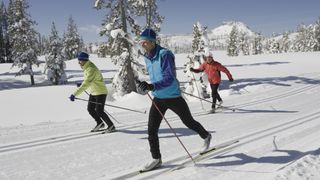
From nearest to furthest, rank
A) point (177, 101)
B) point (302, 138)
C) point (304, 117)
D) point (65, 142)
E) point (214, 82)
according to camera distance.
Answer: point (177, 101) < point (302, 138) < point (65, 142) < point (304, 117) < point (214, 82)

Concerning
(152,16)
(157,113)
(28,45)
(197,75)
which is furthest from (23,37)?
(157,113)

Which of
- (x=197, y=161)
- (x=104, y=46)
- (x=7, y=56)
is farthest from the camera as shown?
(x=7, y=56)

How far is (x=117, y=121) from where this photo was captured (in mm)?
11586

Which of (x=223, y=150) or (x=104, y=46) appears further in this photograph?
(x=104, y=46)

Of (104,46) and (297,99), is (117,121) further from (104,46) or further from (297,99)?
(104,46)

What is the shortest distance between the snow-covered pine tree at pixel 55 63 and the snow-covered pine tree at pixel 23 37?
2681 millimetres

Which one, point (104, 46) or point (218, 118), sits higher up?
point (104, 46)

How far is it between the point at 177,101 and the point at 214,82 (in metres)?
7.50

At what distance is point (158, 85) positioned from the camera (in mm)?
5859

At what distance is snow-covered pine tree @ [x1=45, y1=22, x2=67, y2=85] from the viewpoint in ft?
161

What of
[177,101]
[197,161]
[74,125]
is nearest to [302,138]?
[197,161]

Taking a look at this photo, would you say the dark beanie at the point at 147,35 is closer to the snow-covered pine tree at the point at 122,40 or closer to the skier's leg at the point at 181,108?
the skier's leg at the point at 181,108

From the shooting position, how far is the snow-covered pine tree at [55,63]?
49.0m

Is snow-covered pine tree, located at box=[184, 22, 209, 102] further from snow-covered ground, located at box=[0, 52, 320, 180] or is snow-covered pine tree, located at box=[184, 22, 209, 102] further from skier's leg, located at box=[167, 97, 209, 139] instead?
skier's leg, located at box=[167, 97, 209, 139]
